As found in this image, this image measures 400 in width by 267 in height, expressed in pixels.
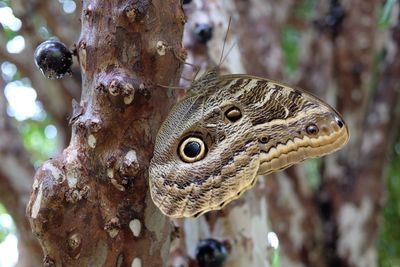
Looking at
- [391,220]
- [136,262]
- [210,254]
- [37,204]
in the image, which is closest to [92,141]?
[37,204]

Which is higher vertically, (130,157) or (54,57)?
(54,57)

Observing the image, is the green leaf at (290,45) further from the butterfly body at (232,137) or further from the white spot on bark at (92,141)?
the white spot on bark at (92,141)

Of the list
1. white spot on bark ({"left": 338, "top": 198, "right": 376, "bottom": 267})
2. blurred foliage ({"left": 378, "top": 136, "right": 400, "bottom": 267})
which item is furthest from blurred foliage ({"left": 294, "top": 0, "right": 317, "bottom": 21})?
white spot on bark ({"left": 338, "top": 198, "right": 376, "bottom": 267})

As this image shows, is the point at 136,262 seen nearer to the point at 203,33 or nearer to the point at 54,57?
the point at 54,57

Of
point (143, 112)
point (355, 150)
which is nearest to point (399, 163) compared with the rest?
point (355, 150)

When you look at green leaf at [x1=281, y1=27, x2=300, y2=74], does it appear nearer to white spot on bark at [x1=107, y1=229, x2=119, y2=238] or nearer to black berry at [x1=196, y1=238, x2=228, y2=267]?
black berry at [x1=196, y1=238, x2=228, y2=267]

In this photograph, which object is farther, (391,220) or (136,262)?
(391,220)

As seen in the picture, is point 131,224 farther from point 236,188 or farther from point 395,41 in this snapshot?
point 395,41
